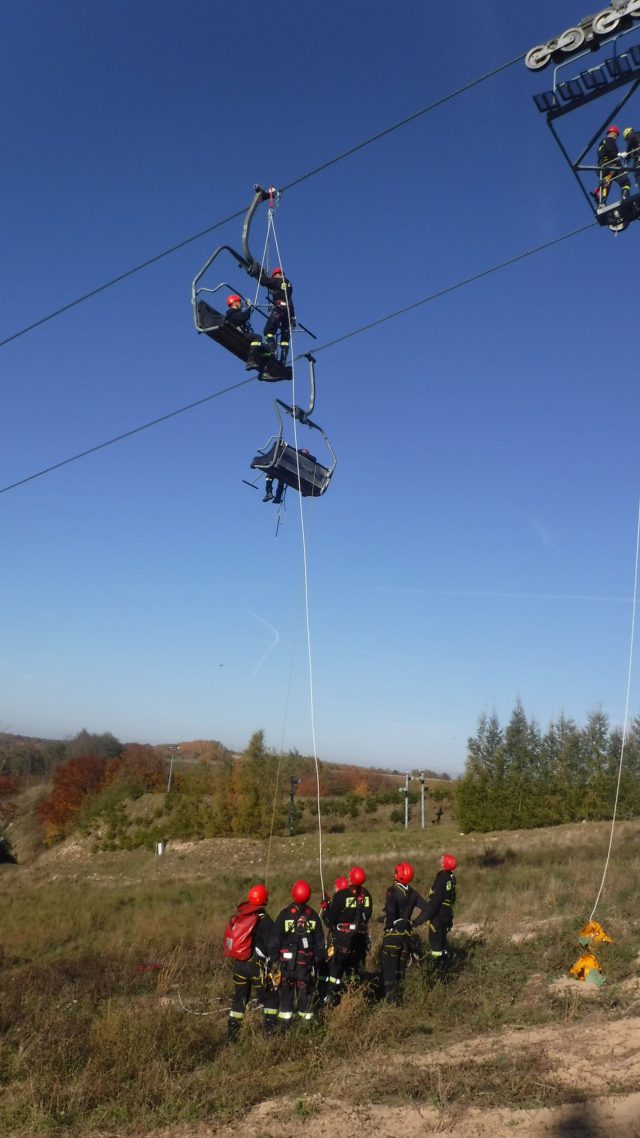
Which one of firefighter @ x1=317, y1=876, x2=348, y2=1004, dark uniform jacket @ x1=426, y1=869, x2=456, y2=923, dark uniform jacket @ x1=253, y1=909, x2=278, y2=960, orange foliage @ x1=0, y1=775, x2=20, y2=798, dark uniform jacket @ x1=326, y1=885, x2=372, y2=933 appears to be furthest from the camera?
orange foliage @ x1=0, y1=775, x2=20, y2=798

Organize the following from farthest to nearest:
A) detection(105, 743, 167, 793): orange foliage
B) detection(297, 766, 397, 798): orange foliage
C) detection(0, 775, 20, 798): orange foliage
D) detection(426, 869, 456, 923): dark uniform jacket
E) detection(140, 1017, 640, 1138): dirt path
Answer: detection(0, 775, 20, 798): orange foliage, detection(297, 766, 397, 798): orange foliage, detection(105, 743, 167, 793): orange foliage, detection(426, 869, 456, 923): dark uniform jacket, detection(140, 1017, 640, 1138): dirt path

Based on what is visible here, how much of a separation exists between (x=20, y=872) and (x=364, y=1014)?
42.4m

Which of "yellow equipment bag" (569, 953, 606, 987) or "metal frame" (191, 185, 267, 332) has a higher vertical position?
"metal frame" (191, 185, 267, 332)

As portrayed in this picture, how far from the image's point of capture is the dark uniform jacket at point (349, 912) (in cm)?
974

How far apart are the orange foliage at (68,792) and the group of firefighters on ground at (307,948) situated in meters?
83.4

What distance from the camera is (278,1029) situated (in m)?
8.73

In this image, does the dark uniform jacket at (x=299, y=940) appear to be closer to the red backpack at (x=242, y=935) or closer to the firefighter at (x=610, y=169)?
the red backpack at (x=242, y=935)

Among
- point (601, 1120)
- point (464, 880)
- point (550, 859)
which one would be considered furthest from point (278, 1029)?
point (550, 859)

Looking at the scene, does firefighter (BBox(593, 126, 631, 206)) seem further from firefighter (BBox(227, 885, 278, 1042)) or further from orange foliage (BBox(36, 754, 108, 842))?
orange foliage (BBox(36, 754, 108, 842))

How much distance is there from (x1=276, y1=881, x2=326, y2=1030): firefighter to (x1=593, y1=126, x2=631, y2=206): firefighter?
9170 mm

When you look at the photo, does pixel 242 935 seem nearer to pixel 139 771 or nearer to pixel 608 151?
pixel 608 151

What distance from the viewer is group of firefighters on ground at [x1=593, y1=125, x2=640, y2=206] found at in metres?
9.17

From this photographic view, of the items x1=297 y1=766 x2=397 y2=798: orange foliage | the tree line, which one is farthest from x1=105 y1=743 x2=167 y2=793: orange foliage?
the tree line

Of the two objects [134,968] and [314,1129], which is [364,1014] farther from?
[134,968]
